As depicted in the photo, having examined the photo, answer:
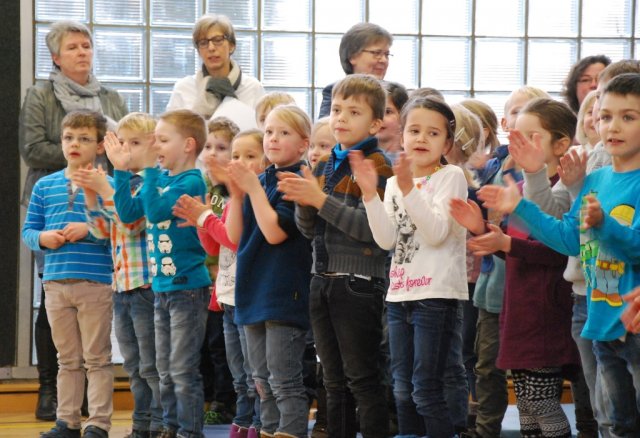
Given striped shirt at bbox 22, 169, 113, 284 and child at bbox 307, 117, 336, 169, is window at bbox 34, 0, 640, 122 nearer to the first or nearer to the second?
striped shirt at bbox 22, 169, 113, 284

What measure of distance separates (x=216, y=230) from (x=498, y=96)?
2.28 meters

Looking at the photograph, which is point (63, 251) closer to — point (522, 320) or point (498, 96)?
point (522, 320)

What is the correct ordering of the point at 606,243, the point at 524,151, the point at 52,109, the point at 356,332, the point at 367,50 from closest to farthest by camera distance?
the point at 606,243
the point at 524,151
the point at 356,332
the point at 367,50
the point at 52,109

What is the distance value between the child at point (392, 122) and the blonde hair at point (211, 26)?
1084mm

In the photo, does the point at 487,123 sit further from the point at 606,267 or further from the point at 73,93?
the point at 73,93

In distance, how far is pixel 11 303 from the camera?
17.3 feet

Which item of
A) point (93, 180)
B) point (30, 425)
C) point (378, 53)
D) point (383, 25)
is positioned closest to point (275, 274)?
point (93, 180)

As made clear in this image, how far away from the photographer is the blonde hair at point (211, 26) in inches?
192

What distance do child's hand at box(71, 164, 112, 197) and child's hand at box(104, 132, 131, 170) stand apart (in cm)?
16

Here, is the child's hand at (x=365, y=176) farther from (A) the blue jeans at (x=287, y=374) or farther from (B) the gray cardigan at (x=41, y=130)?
(B) the gray cardigan at (x=41, y=130)

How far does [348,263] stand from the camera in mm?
3297

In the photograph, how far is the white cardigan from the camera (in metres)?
3.13

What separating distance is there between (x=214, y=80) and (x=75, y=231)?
3.48 ft

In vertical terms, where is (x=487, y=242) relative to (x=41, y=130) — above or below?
below
